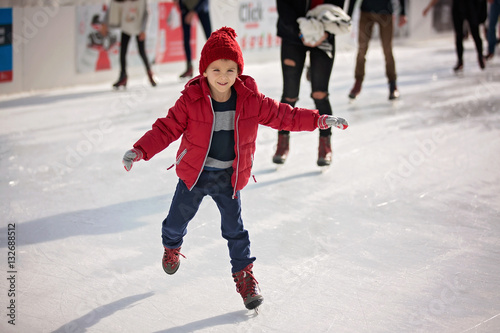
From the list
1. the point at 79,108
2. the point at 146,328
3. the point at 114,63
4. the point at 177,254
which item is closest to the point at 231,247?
the point at 177,254

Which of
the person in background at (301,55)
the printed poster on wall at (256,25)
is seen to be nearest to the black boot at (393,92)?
the person in background at (301,55)

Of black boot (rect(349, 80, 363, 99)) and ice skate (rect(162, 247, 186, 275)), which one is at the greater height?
black boot (rect(349, 80, 363, 99))

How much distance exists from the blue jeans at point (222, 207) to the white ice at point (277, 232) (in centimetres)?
21

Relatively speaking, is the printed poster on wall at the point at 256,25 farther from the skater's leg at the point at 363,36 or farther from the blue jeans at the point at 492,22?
the skater's leg at the point at 363,36

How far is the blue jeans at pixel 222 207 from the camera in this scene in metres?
2.37

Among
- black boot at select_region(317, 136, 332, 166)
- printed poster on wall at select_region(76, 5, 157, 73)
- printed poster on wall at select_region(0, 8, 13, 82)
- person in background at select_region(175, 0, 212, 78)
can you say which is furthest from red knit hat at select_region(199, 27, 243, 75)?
printed poster on wall at select_region(76, 5, 157, 73)

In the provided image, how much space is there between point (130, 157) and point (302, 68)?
209 cm

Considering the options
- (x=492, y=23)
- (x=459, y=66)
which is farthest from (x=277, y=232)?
(x=492, y=23)

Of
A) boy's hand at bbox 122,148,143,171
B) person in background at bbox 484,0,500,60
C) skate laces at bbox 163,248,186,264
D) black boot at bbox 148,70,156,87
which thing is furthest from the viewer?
Answer: person in background at bbox 484,0,500,60

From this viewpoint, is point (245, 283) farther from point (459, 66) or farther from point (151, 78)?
point (459, 66)

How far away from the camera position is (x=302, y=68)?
4016 millimetres

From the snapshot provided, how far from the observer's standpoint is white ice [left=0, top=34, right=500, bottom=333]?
7.68ft

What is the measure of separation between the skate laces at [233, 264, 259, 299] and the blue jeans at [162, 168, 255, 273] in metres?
0.02

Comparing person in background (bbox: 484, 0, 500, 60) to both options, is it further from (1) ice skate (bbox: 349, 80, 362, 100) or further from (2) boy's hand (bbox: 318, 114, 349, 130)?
(2) boy's hand (bbox: 318, 114, 349, 130)
